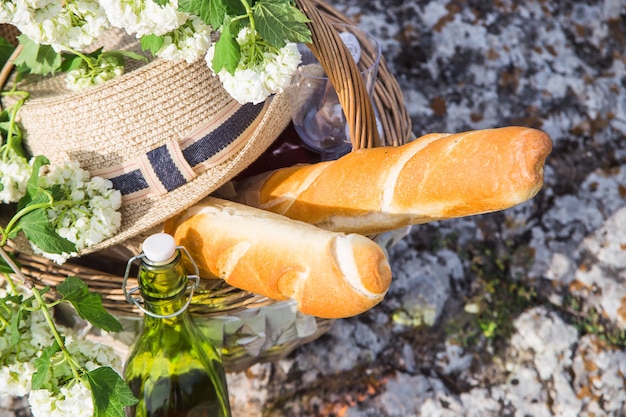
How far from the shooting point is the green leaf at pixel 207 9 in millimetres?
615

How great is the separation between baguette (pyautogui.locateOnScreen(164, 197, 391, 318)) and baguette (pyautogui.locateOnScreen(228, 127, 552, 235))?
7 centimetres

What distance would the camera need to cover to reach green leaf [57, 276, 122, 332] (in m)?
0.67

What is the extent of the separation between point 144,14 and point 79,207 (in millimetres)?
257

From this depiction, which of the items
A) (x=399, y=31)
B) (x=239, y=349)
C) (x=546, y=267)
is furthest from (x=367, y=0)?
(x=239, y=349)

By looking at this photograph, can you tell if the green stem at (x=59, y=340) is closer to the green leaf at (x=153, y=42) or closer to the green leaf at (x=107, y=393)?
the green leaf at (x=107, y=393)

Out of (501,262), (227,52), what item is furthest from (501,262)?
(227,52)

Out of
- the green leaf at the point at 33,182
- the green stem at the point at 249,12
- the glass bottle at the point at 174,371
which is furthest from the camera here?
the glass bottle at the point at 174,371

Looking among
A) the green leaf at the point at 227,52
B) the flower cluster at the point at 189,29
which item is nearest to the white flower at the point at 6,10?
the flower cluster at the point at 189,29

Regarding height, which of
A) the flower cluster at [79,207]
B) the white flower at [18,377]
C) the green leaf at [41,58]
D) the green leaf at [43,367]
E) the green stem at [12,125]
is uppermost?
the green leaf at [41,58]

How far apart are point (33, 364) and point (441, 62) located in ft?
3.41

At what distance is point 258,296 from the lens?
0.84m

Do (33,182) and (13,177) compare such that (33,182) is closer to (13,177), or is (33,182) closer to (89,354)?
(13,177)

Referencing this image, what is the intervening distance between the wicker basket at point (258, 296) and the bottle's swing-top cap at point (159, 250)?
0.17m

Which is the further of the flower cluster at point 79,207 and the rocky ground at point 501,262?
the rocky ground at point 501,262
